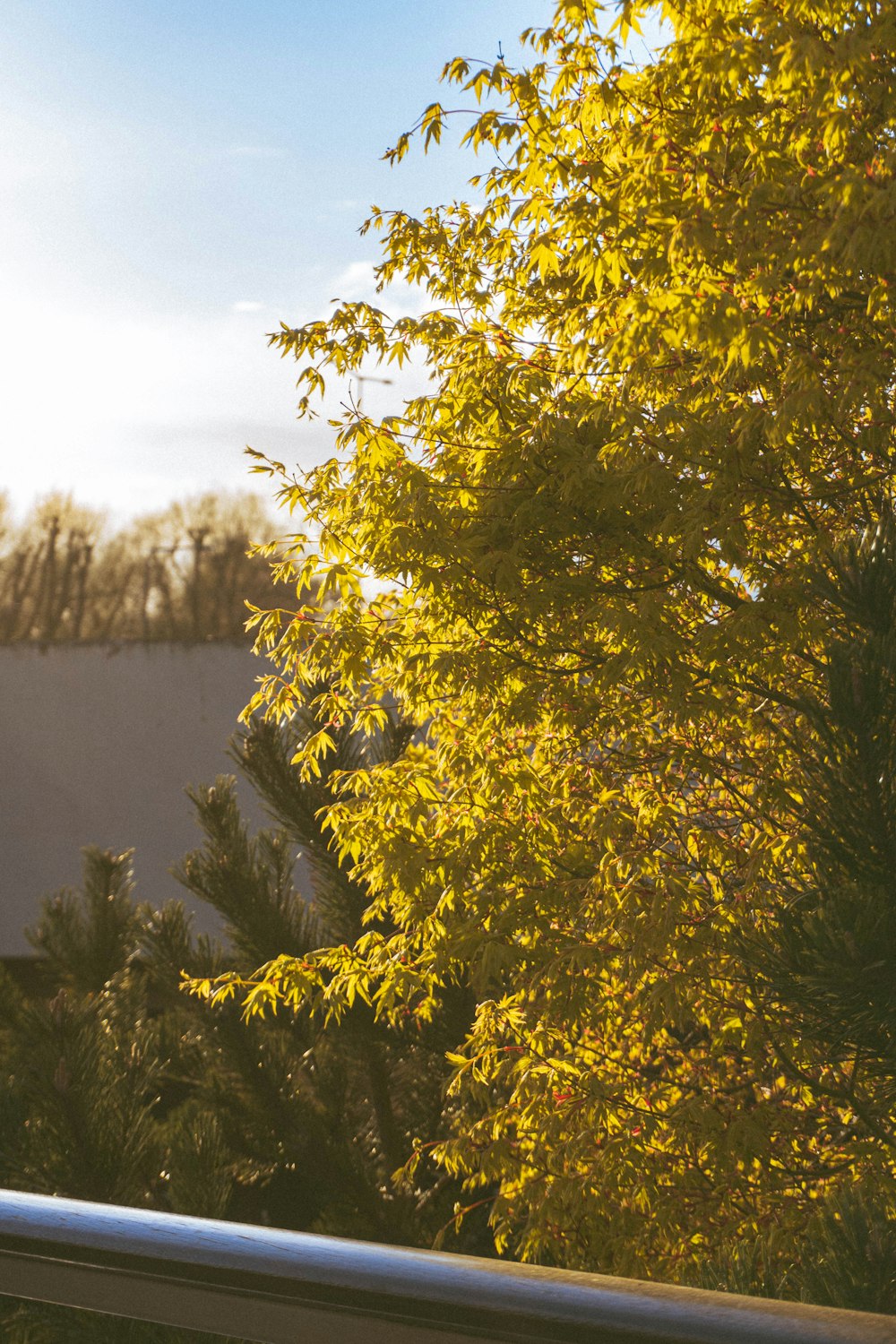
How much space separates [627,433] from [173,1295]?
3024 millimetres

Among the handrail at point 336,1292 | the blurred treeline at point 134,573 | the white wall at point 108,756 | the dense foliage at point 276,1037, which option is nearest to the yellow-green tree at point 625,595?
the dense foliage at point 276,1037

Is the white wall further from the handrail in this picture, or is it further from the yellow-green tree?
the handrail

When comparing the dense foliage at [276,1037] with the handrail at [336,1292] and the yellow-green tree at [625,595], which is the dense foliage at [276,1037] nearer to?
the yellow-green tree at [625,595]

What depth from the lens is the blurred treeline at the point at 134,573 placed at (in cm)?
1638

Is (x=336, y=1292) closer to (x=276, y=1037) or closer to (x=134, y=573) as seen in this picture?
(x=276, y=1037)

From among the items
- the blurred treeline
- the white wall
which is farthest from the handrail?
the blurred treeline

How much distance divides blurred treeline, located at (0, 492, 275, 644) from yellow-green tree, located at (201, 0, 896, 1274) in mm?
11915

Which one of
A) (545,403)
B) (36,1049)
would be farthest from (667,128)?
(36,1049)

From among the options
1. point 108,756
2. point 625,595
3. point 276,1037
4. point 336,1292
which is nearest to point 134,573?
point 108,756

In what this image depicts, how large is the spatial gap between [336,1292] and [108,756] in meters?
15.3

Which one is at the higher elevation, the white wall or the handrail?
the handrail

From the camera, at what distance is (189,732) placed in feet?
49.4

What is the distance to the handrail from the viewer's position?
0.54 meters

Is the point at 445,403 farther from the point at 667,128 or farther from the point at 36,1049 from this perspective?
the point at 36,1049
